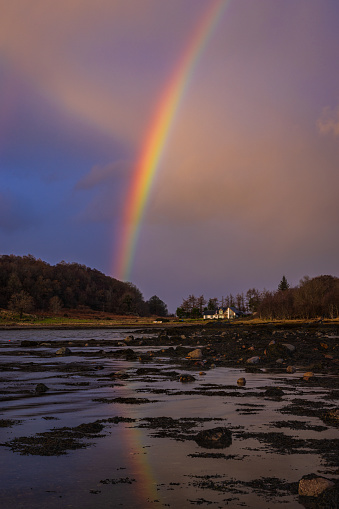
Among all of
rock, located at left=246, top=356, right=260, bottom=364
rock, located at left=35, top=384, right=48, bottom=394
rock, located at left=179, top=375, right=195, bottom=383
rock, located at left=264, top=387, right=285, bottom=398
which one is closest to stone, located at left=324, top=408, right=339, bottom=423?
rock, located at left=264, top=387, right=285, bottom=398

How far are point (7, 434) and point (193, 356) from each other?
2227 cm

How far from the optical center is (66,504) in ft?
21.0

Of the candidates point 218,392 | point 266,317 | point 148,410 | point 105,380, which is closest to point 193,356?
point 105,380

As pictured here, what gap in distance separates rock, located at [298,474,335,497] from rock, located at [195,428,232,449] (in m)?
2.75

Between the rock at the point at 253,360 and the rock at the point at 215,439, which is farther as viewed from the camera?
the rock at the point at 253,360

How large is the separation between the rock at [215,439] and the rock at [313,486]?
2755mm

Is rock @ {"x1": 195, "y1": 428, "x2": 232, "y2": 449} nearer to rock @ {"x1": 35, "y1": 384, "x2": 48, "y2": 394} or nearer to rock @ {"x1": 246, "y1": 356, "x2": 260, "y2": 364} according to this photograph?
rock @ {"x1": 35, "y1": 384, "x2": 48, "y2": 394}

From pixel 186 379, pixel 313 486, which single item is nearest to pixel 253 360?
pixel 186 379

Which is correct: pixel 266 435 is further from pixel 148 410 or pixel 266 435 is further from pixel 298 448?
pixel 148 410

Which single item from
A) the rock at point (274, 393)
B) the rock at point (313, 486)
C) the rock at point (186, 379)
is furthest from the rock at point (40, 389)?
the rock at point (313, 486)

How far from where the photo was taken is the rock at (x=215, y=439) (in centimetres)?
937

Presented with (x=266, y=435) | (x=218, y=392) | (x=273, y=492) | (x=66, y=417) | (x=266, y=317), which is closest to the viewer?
(x=273, y=492)

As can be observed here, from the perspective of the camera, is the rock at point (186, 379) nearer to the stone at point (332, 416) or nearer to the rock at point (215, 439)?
the stone at point (332, 416)

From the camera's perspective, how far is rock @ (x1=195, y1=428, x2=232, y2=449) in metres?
9.37
